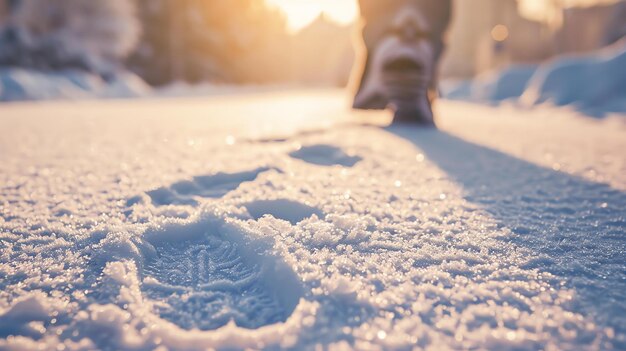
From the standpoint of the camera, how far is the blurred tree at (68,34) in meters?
7.45

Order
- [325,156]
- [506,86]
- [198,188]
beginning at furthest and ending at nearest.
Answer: [506,86], [325,156], [198,188]

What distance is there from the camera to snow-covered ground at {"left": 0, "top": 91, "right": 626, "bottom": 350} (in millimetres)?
402

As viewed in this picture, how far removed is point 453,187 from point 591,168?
0.52 m

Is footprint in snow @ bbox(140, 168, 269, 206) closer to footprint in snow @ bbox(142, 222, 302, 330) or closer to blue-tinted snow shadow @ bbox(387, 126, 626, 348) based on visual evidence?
footprint in snow @ bbox(142, 222, 302, 330)

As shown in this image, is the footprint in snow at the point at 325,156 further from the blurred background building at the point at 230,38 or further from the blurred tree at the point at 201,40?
the blurred tree at the point at 201,40

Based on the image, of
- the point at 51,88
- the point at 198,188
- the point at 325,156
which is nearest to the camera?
the point at 198,188

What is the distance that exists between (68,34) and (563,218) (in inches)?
419

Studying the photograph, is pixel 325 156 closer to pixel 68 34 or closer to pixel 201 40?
pixel 68 34

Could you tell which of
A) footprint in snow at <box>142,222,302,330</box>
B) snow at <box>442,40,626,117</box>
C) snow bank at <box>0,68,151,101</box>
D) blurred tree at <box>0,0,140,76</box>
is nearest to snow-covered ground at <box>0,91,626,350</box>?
footprint in snow at <box>142,222,302,330</box>

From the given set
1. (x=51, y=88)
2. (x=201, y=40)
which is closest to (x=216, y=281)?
(x=51, y=88)

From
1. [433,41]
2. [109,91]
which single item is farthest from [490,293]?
[109,91]

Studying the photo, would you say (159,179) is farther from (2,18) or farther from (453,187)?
(2,18)

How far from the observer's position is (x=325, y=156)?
1229 millimetres

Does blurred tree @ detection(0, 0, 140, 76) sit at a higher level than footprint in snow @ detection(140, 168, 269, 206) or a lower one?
lower
